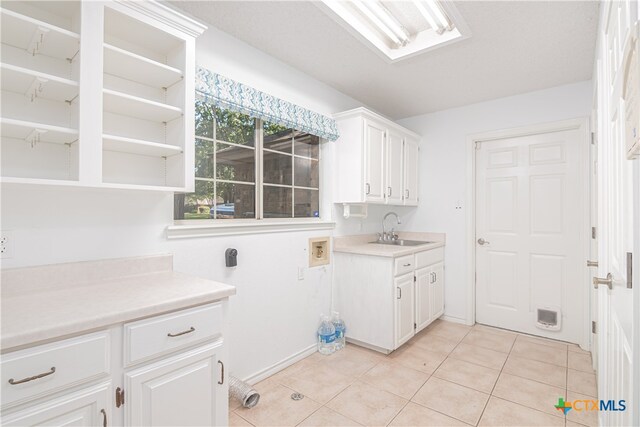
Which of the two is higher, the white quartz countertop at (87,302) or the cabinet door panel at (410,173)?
the cabinet door panel at (410,173)

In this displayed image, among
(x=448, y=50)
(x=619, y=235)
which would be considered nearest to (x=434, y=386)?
(x=619, y=235)

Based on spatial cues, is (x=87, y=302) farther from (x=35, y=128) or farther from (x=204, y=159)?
(x=204, y=159)

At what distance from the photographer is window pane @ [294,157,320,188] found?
9.55ft

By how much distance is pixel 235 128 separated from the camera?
7.80ft

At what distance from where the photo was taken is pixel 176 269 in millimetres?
1911

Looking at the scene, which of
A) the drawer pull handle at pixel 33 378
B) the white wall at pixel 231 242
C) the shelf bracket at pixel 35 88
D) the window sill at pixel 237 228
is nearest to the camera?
the drawer pull handle at pixel 33 378

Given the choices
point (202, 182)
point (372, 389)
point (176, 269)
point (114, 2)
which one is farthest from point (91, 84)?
point (372, 389)

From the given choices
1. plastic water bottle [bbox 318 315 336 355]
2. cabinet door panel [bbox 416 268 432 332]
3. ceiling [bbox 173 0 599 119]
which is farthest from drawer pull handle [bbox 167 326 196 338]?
cabinet door panel [bbox 416 268 432 332]

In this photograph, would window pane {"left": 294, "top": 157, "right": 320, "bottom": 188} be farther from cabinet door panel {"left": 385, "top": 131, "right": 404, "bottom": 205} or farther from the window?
cabinet door panel {"left": 385, "top": 131, "right": 404, "bottom": 205}

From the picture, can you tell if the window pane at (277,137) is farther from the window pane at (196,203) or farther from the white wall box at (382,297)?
the white wall box at (382,297)

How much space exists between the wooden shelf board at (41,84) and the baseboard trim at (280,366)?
2028 millimetres

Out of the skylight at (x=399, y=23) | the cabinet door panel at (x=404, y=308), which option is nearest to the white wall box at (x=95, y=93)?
the skylight at (x=399, y=23)

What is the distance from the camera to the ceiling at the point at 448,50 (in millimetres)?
1948

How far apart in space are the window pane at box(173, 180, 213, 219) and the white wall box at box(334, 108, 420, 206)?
1282mm
